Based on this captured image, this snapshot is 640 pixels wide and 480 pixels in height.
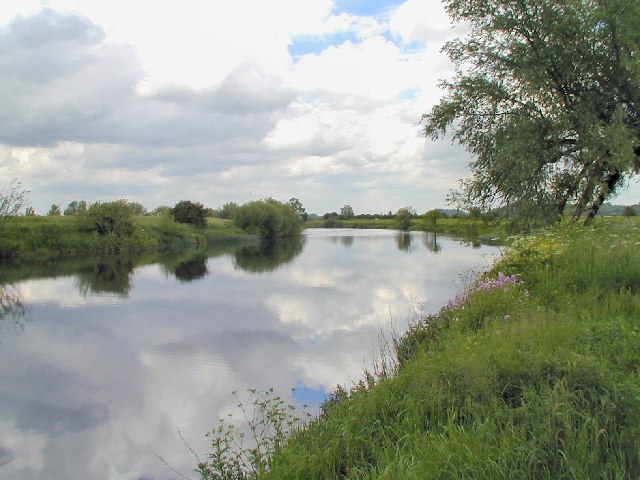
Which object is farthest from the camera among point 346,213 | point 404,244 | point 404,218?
point 346,213

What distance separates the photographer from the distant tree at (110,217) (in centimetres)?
4638

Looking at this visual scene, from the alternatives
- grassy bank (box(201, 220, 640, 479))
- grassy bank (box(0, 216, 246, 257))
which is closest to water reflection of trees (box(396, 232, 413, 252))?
grassy bank (box(0, 216, 246, 257))

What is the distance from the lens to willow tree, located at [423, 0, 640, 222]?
38.5 ft

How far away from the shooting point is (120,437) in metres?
7.09

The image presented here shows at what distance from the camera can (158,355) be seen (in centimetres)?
1127

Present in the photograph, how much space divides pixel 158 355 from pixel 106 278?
Answer: 1732 cm

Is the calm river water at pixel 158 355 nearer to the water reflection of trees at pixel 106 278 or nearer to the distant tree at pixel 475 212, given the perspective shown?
the water reflection of trees at pixel 106 278

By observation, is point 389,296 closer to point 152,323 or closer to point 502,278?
point 152,323

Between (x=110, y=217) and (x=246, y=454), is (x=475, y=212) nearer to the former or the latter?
(x=246, y=454)

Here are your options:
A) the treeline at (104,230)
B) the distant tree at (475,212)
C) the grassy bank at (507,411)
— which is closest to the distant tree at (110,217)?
the treeline at (104,230)

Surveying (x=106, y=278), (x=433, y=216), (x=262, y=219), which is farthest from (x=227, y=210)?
(x=106, y=278)

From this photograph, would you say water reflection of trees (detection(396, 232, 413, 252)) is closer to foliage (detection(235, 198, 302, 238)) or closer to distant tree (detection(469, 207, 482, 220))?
foliage (detection(235, 198, 302, 238))

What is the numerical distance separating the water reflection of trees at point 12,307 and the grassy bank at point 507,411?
532 inches

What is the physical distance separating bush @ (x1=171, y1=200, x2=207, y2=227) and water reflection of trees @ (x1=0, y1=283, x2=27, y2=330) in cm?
4319
